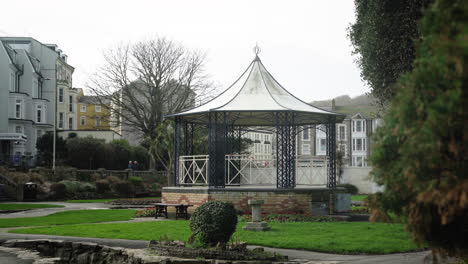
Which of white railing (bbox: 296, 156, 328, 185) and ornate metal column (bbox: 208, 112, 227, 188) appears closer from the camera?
ornate metal column (bbox: 208, 112, 227, 188)

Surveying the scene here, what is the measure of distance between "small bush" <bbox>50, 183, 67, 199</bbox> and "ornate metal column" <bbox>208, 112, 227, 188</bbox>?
1870cm

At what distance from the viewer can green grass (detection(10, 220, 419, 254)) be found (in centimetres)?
1286

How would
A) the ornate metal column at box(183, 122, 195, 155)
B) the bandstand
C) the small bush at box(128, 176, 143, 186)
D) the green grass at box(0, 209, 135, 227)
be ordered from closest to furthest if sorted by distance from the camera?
the green grass at box(0, 209, 135, 227), the bandstand, the ornate metal column at box(183, 122, 195, 155), the small bush at box(128, 176, 143, 186)

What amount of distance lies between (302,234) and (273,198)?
5760 mm

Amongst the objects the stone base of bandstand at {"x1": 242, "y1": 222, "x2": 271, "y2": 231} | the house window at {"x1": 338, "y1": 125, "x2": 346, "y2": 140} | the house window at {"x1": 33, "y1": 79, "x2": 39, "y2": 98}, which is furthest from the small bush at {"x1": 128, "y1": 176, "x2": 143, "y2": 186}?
the house window at {"x1": 338, "y1": 125, "x2": 346, "y2": 140}

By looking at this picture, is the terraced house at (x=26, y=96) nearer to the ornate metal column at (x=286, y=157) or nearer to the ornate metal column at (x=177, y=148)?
the ornate metal column at (x=177, y=148)

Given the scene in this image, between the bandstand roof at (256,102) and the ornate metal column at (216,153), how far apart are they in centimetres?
65

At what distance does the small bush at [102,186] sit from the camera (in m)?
40.4

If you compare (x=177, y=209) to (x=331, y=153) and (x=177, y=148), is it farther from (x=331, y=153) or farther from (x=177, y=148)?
(x=331, y=153)

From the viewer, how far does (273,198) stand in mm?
20906

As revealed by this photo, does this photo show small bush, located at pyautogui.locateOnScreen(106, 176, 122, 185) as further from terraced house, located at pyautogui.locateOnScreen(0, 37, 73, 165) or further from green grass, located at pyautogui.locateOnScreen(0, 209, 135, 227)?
green grass, located at pyautogui.locateOnScreen(0, 209, 135, 227)

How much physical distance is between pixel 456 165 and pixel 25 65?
57740mm

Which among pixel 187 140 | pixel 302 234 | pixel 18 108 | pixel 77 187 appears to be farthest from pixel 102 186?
pixel 302 234

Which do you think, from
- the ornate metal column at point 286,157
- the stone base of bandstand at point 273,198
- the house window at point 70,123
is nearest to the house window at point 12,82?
the house window at point 70,123
